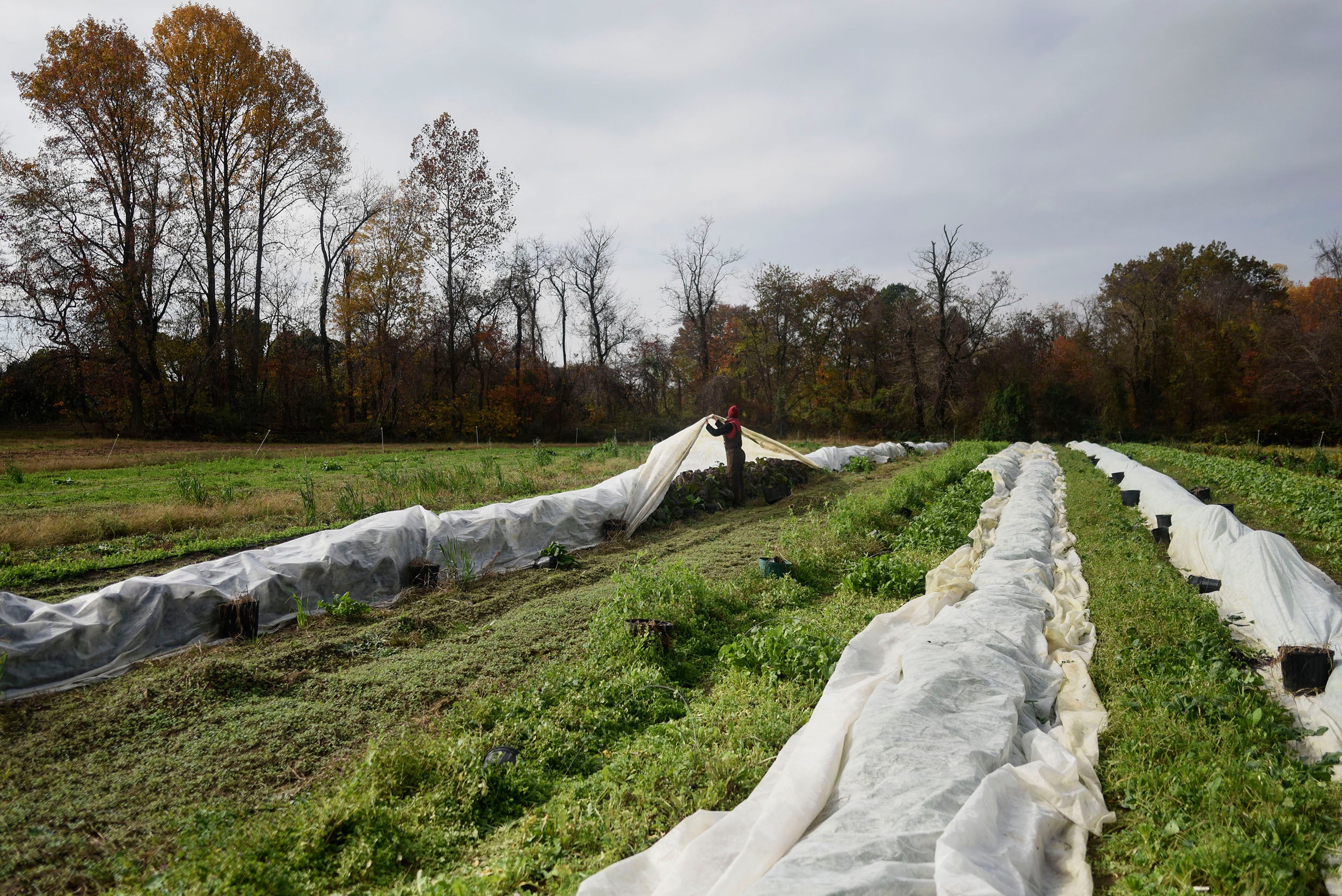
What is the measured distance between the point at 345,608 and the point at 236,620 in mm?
728

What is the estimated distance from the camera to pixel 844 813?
216 centimetres

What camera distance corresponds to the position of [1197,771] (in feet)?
8.48

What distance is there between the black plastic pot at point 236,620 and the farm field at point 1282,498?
881 centimetres

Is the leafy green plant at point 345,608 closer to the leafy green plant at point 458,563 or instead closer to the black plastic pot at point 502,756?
the leafy green plant at point 458,563

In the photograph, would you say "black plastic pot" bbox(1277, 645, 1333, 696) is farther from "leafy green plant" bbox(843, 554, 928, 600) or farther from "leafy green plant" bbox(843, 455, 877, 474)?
"leafy green plant" bbox(843, 455, 877, 474)

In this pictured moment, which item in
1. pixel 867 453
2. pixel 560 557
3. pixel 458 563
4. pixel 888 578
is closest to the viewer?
pixel 888 578

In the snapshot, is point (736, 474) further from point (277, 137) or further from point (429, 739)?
point (277, 137)

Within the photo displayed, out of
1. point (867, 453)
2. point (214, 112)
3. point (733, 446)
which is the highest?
point (214, 112)

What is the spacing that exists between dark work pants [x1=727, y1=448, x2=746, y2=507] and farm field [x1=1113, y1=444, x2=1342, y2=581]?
6495 millimetres

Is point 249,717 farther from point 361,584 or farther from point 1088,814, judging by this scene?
point 1088,814

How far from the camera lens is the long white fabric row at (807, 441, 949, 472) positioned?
14867 mm

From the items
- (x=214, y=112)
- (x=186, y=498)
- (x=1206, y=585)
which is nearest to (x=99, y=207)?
(x=214, y=112)

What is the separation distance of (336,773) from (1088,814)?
121 inches

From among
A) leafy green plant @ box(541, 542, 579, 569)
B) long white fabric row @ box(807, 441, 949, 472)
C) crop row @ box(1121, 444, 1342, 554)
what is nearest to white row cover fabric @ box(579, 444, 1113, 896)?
leafy green plant @ box(541, 542, 579, 569)
